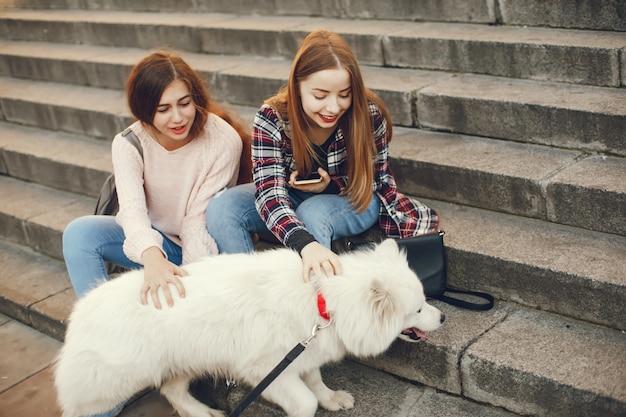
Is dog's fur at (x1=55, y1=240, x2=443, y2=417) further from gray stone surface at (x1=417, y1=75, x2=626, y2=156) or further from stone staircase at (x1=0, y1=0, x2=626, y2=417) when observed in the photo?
gray stone surface at (x1=417, y1=75, x2=626, y2=156)

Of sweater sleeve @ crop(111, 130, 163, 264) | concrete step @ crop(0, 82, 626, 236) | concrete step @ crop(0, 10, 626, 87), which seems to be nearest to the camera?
sweater sleeve @ crop(111, 130, 163, 264)

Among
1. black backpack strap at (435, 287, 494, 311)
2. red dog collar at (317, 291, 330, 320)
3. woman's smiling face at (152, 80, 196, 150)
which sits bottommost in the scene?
black backpack strap at (435, 287, 494, 311)

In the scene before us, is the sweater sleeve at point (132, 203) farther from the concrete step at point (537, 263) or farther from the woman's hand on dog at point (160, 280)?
the concrete step at point (537, 263)

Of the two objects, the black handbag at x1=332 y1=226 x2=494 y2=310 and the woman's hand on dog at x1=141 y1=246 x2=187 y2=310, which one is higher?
the woman's hand on dog at x1=141 y1=246 x2=187 y2=310

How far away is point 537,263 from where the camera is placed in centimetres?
339

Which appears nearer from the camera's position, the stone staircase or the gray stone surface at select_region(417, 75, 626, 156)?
the stone staircase

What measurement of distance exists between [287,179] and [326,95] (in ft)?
1.92

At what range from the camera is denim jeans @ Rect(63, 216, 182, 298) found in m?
3.67

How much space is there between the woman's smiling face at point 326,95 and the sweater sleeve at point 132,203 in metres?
0.96

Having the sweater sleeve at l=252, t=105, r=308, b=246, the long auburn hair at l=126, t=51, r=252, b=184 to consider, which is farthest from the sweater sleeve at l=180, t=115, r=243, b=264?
the sweater sleeve at l=252, t=105, r=308, b=246

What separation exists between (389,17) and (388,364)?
2985 mm

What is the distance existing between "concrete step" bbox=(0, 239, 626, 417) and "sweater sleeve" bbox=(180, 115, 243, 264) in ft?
2.65

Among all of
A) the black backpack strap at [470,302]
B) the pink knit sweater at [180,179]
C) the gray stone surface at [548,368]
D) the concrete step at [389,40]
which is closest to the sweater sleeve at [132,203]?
the pink knit sweater at [180,179]

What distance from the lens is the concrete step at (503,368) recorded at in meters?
2.94
